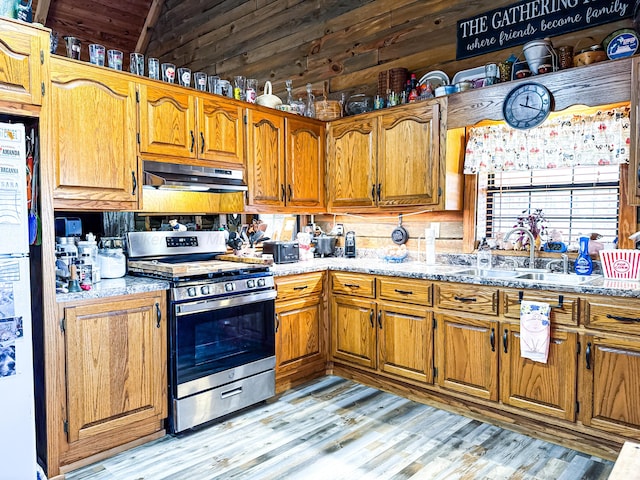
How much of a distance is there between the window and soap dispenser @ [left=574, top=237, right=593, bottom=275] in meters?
0.17

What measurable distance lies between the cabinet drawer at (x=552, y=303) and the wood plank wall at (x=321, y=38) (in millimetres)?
1691

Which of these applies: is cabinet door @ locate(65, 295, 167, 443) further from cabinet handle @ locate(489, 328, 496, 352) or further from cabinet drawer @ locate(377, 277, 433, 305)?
cabinet handle @ locate(489, 328, 496, 352)

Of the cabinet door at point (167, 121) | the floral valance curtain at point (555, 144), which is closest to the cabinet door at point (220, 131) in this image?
the cabinet door at point (167, 121)

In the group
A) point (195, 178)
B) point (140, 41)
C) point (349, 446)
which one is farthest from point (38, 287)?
point (140, 41)

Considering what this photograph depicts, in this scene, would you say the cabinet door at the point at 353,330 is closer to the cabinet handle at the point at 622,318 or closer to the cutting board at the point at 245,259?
the cutting board at the point at 245,259

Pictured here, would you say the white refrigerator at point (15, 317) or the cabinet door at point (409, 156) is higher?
the cabinet door at point (409, 156)

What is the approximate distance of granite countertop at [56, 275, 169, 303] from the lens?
7.65 feet

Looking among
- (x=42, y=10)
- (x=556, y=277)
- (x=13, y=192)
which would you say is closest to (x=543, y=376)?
(x=556, y=277)

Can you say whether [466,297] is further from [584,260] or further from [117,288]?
[117,288]

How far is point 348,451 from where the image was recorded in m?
2.54

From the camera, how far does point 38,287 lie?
2283 millimetres

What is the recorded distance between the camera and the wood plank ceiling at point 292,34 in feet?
12.0

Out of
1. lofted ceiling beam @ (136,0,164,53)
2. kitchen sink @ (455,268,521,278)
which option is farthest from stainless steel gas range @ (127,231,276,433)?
lofted ceiling beam @ (136,0,164,53)

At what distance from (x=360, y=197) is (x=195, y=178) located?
139 centimetres
